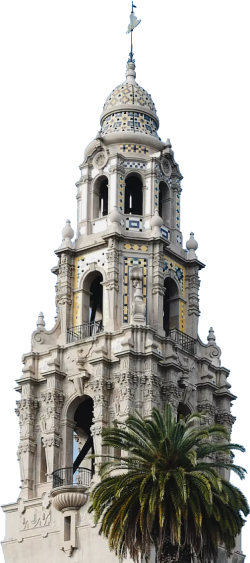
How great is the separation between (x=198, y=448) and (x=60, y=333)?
13.8 metres

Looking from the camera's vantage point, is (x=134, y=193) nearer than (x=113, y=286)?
No

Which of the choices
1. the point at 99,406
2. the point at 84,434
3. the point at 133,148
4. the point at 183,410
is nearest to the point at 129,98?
the point at 133,148

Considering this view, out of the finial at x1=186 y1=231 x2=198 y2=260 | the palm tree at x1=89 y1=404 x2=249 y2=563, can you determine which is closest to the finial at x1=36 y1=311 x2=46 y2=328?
the finial at x1=186 y1=231 x2=198 y2=260

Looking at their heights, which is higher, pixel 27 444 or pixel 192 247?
pixel 192 247

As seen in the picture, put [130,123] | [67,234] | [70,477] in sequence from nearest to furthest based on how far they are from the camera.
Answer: [70,477] → [67,234] → [130,123]

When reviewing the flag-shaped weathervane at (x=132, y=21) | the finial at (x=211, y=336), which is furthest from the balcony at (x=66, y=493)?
the flag-shaped weathervane at (x=132, y=21)

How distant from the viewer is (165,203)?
7506cm

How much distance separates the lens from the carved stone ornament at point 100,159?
74213 mm

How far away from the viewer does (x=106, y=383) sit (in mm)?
68375

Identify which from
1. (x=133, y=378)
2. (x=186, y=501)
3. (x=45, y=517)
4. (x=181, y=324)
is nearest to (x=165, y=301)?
(x=181, y=324)

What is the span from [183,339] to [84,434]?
6245 millimetres

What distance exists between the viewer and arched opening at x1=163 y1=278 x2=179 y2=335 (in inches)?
2884

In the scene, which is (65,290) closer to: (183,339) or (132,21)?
(183,339)

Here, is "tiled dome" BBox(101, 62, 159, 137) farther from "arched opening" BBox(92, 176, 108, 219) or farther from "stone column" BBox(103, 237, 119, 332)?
"stone column" BBox(103, 237, 119, 332)
